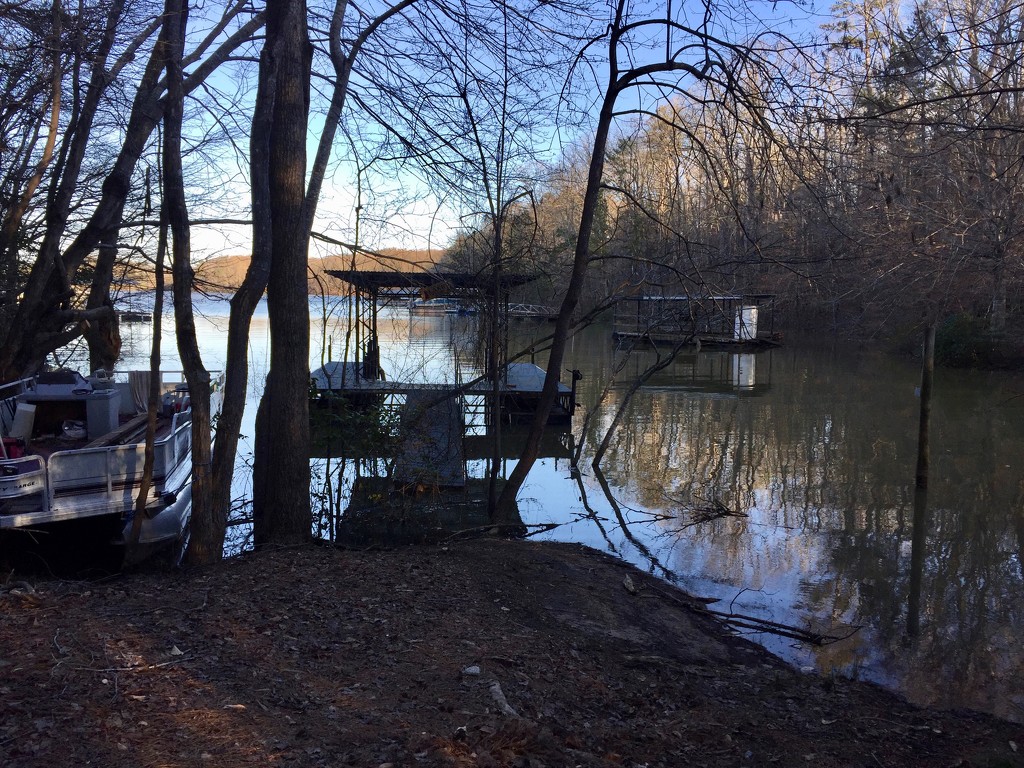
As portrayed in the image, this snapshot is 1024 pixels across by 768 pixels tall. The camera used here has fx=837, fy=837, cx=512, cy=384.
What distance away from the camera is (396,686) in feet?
15.1

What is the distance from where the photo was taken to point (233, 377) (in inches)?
305

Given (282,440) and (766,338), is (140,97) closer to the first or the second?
(282,440)

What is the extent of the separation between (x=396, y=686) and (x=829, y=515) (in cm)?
980

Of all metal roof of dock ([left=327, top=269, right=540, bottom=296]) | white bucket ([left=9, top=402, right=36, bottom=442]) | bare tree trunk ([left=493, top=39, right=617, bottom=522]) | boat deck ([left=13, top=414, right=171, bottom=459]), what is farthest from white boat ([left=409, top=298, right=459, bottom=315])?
white bucket ([left=9, top=402, right=36, bottom=442])

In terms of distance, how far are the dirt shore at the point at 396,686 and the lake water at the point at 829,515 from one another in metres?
1.54

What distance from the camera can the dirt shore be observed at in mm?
3764

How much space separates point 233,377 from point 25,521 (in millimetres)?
2853

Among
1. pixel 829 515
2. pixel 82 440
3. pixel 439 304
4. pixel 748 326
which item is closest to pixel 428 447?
pixel 439 304

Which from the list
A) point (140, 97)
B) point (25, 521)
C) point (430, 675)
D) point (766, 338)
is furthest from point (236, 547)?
point (766, 338)

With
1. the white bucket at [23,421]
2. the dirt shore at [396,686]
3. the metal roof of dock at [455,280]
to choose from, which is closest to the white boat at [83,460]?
the white bucket at [23,421]

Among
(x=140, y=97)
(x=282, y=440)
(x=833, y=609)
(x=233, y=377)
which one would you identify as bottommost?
(x=833, y=609)

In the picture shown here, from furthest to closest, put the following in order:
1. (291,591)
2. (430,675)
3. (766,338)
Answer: (766,338), (291,591), (430,675)

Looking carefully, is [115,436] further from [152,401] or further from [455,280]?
[455,280]

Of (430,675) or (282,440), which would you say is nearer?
(430,675)
